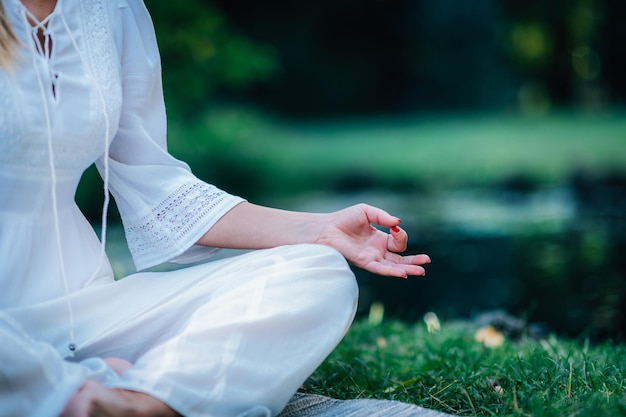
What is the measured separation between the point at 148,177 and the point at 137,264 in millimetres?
220

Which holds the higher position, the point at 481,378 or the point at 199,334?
the point at 199,334

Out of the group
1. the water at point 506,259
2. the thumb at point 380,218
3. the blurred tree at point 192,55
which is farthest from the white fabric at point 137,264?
the blurred tree at point 192,55

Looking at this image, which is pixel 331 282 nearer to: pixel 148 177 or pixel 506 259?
pixel 148 177

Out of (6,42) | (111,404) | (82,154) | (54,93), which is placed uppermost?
(6,42)

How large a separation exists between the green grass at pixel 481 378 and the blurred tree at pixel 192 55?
6.62 m

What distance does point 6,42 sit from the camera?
71.9 inches

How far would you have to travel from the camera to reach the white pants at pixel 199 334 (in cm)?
162

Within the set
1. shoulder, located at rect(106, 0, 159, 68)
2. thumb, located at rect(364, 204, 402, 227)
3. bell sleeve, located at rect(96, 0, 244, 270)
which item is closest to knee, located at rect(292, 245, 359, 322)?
thumb, located at rect(364, 204, 402, 227)

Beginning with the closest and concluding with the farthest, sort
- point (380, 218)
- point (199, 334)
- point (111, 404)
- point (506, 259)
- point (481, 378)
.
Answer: point (111, 404) < point (199, 334) < point (380, 218) < point (481, 378) < point (506, 259)

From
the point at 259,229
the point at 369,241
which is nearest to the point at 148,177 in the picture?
the point at 259,229

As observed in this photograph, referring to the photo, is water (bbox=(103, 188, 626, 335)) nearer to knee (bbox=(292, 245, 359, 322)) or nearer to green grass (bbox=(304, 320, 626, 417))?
green grass (bbox=(304, 320, 626, 417))

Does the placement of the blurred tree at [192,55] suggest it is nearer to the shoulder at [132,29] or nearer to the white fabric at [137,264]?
the shoulder at [132,29]

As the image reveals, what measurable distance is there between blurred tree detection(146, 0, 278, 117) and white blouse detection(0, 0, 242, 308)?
272 inches

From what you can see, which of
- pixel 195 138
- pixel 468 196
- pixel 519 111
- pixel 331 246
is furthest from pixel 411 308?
pixel 519 111
